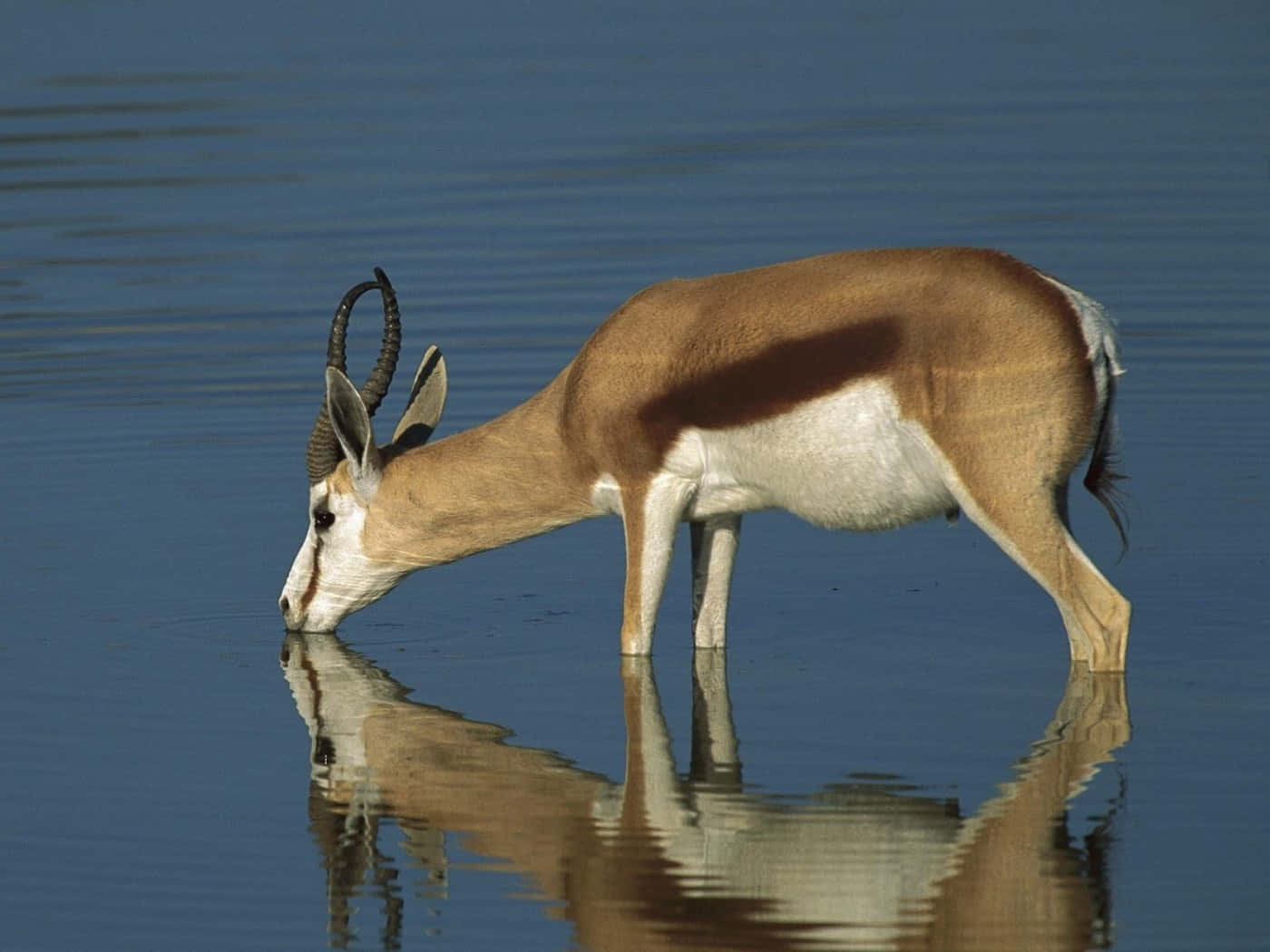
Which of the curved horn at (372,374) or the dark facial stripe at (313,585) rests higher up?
the curved horn at (372,374)

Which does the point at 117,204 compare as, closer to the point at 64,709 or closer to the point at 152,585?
the point at 152,585

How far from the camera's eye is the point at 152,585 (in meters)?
12.1

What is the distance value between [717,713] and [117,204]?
41.9ft

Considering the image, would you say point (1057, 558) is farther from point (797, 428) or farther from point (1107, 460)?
point (797, 428)

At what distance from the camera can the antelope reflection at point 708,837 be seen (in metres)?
7.72

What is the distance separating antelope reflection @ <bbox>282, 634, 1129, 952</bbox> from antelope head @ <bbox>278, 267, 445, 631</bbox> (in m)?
0.93

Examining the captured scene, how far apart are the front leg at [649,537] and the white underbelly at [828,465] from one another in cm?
7

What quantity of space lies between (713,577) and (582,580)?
4.76 ft

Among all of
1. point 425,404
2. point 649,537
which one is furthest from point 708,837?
point 425,404

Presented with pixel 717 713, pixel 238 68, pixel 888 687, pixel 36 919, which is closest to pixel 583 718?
pixel 717 713

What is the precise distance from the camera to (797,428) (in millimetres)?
9867

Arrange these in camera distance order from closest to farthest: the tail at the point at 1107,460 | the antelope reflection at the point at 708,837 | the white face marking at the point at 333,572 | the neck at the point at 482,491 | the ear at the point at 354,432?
1. the antelope reflection at the point at 708,837
2. the tail at the point at 1107,460
3. the ear at the point at 354,432
4. the neck at the point at 482,491
5. the white face marking at the point at 333,572

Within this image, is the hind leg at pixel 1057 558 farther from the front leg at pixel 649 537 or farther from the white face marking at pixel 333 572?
the white face marking at pixel 333 572

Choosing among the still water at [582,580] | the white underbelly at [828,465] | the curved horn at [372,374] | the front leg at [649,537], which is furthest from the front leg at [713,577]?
the curved horn at [372,374]
